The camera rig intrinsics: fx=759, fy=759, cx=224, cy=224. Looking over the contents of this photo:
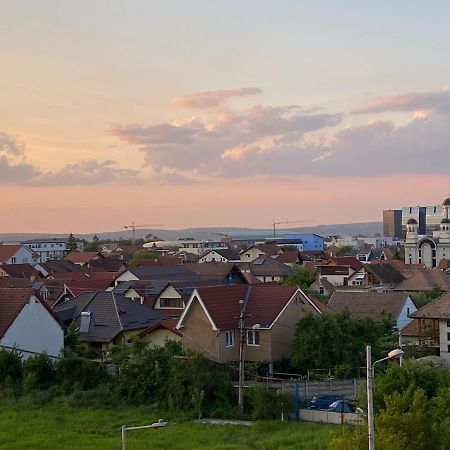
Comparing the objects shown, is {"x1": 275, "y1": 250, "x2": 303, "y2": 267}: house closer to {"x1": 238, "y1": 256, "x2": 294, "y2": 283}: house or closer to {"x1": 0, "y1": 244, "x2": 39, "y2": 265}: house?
{"x1": 238, "y1": 256, "x2": 294, "y2": 283}: house

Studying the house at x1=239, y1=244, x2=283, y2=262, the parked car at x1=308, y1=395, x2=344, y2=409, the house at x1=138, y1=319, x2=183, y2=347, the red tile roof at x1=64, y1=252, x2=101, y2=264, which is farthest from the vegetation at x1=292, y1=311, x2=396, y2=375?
the house at x1=239, y1=244, x2=283, y2=262

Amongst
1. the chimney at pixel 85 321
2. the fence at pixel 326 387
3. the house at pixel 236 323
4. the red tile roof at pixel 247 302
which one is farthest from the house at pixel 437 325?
the chimney at pixel 85 321

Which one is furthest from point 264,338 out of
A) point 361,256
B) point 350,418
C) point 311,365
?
point 361,256

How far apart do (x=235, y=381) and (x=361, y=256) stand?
7924cm

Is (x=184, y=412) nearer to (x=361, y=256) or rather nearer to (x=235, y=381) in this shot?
Answer: (x=235, y=381)

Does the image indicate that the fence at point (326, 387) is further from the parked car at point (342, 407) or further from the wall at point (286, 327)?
the wall at point (286, 327)

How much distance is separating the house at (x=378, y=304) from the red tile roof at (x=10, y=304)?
15722 millimetres

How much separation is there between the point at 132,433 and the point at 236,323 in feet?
25.4

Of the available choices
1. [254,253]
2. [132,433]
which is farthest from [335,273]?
[132,433]

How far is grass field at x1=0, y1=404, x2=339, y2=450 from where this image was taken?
65.3 ft

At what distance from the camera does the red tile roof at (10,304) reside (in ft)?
97.0

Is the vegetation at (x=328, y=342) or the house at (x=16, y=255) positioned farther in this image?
the house at (x=16, y=255)

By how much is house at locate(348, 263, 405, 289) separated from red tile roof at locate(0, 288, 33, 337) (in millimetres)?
33955

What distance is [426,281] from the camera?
53.6 meters
